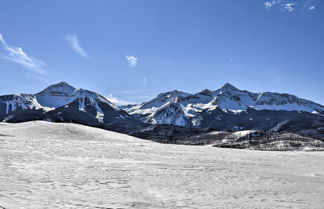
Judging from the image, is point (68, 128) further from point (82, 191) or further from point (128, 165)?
point (82, 191)

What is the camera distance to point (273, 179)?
59.6 feet

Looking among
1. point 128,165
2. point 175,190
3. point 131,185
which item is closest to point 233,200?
point 175,190

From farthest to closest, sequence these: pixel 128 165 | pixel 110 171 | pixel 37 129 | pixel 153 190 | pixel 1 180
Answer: pixel 37 129 → pixel 128 165 → pixel 110 171 → pixel 153 190 → pixel 1 180

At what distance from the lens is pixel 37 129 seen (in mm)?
38781

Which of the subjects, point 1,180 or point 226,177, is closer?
point 1,180

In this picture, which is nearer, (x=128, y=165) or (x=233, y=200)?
(x=233, y=200)

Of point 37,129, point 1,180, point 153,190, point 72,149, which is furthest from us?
point 37,129

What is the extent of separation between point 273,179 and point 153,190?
817cm

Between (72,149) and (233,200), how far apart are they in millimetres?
16251

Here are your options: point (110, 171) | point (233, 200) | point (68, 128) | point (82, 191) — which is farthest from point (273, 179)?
point (68, 128)

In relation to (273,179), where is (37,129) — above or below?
above

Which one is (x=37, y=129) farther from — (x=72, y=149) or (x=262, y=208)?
(x=262, y=208)

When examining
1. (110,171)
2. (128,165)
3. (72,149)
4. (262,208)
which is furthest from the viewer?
(72,149)

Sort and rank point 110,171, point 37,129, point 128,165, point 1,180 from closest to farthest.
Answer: point 1,180 < point 110,171 < point 128,165 < point 37,129
